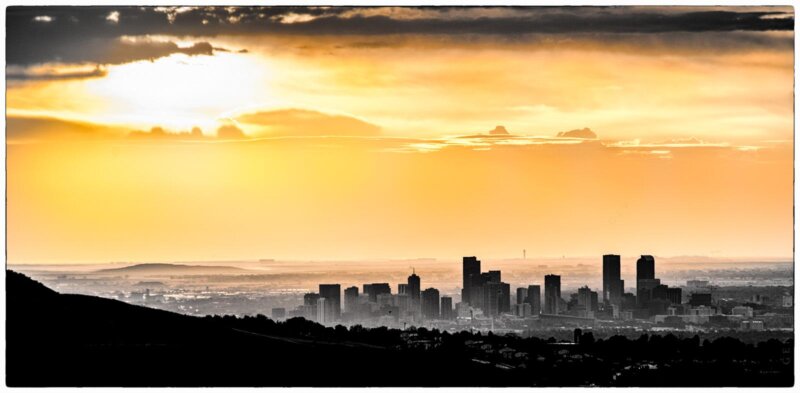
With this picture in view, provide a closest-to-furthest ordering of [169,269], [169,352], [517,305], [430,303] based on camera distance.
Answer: [169,352] → [169,269] → [430,303] → [517,305]

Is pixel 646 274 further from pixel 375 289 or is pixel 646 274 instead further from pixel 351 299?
pixel 351 299

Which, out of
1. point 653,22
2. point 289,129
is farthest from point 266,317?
point 653,22

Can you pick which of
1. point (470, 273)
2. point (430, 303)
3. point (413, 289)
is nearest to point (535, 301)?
point (470, 273)

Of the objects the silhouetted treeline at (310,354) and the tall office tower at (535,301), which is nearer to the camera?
the silhouetted treeline at (310,354)

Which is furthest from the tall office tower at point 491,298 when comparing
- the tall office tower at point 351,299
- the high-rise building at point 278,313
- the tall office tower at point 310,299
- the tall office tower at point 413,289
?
the high-rise building at point 278,313

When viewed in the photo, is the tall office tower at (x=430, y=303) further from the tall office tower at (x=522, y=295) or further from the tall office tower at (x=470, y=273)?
the tall office tower at (x=522, y=295)

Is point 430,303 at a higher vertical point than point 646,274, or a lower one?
lower
